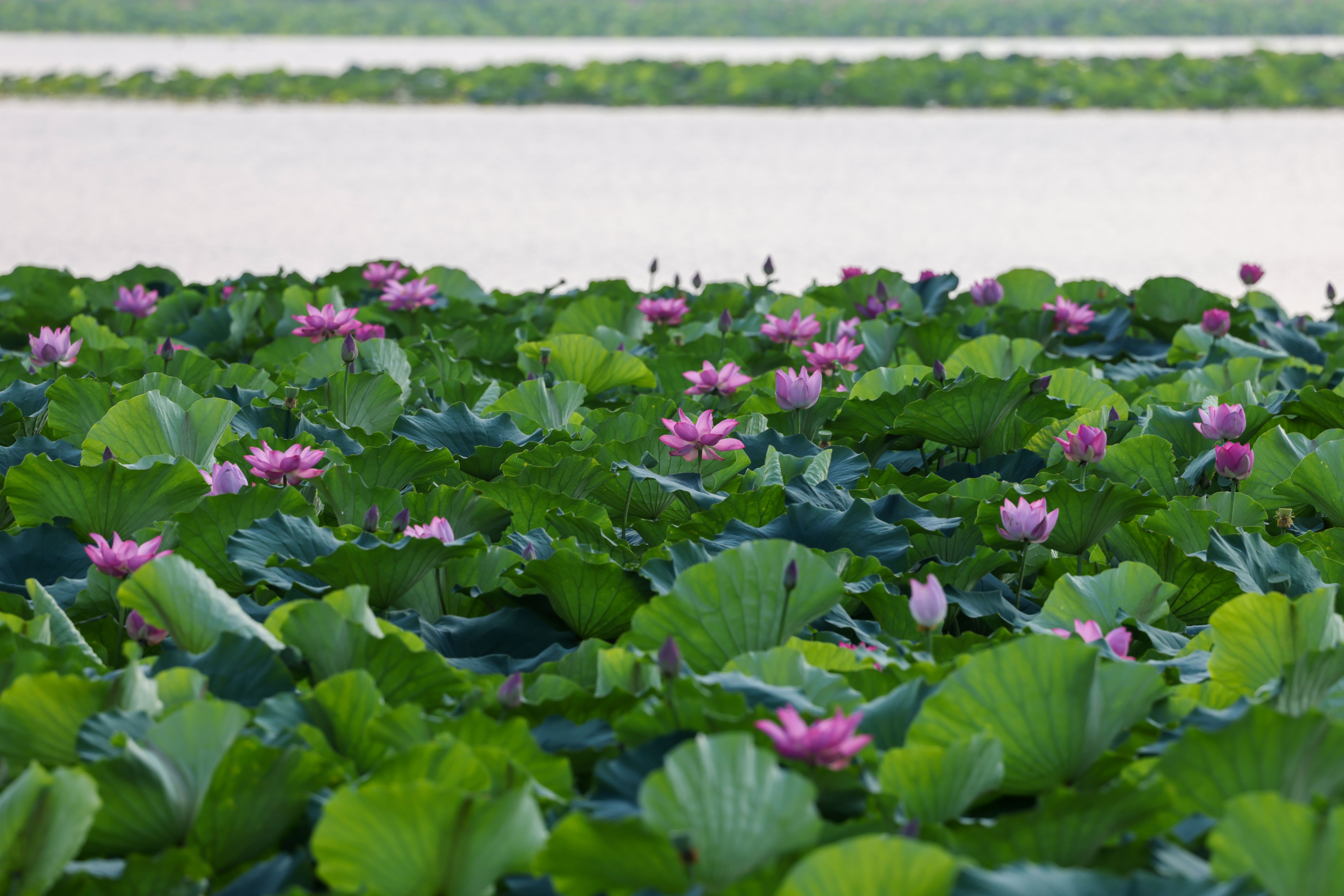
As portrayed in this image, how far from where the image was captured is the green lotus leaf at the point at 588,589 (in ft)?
4.93

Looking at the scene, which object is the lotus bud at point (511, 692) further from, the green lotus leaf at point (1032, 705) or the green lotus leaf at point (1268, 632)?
the green lotus leaf at point (1268, 632)

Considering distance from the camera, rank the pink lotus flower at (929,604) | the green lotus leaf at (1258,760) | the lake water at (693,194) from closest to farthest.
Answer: the green lotus leaf at (1258,760) < the pink lotus flower at (929,604) < the lake water at (693,194)

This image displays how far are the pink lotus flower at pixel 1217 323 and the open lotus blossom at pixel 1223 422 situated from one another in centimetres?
100

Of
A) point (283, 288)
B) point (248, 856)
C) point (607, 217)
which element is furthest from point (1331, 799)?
point (607, 217)

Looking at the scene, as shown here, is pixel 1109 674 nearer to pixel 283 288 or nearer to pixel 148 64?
pixel 283 288

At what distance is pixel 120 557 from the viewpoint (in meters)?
1.46

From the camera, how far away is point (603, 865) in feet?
3.26

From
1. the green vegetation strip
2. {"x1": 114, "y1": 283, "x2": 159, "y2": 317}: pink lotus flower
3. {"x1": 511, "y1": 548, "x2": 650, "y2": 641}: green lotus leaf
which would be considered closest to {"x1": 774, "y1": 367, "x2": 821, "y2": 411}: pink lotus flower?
{"x1": 511, "y1": 548, "x2": 650, "y2": 641}: green lotus leaf

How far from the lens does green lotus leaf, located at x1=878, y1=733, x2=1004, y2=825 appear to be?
1094mm

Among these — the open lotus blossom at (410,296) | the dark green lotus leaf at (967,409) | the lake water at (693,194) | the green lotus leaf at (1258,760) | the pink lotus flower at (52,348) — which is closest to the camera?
the green lotus leaf at (1258,760)

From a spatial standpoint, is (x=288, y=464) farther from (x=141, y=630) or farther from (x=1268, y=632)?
Answer: (x=1268, y=632)

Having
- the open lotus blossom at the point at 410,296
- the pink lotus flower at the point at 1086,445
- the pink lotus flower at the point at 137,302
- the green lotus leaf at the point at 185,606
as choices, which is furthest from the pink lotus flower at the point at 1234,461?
the pink lotus flower at the point at 137,302

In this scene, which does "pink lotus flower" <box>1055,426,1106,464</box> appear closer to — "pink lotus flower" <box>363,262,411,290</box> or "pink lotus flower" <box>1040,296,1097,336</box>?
"pink lotus flower" <box>1040,296,1097,336</box>

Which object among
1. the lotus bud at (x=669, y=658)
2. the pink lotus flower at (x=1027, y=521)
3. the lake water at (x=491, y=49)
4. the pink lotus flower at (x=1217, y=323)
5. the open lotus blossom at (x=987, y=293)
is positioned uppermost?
the lotus bud at (x=669, y=658)
